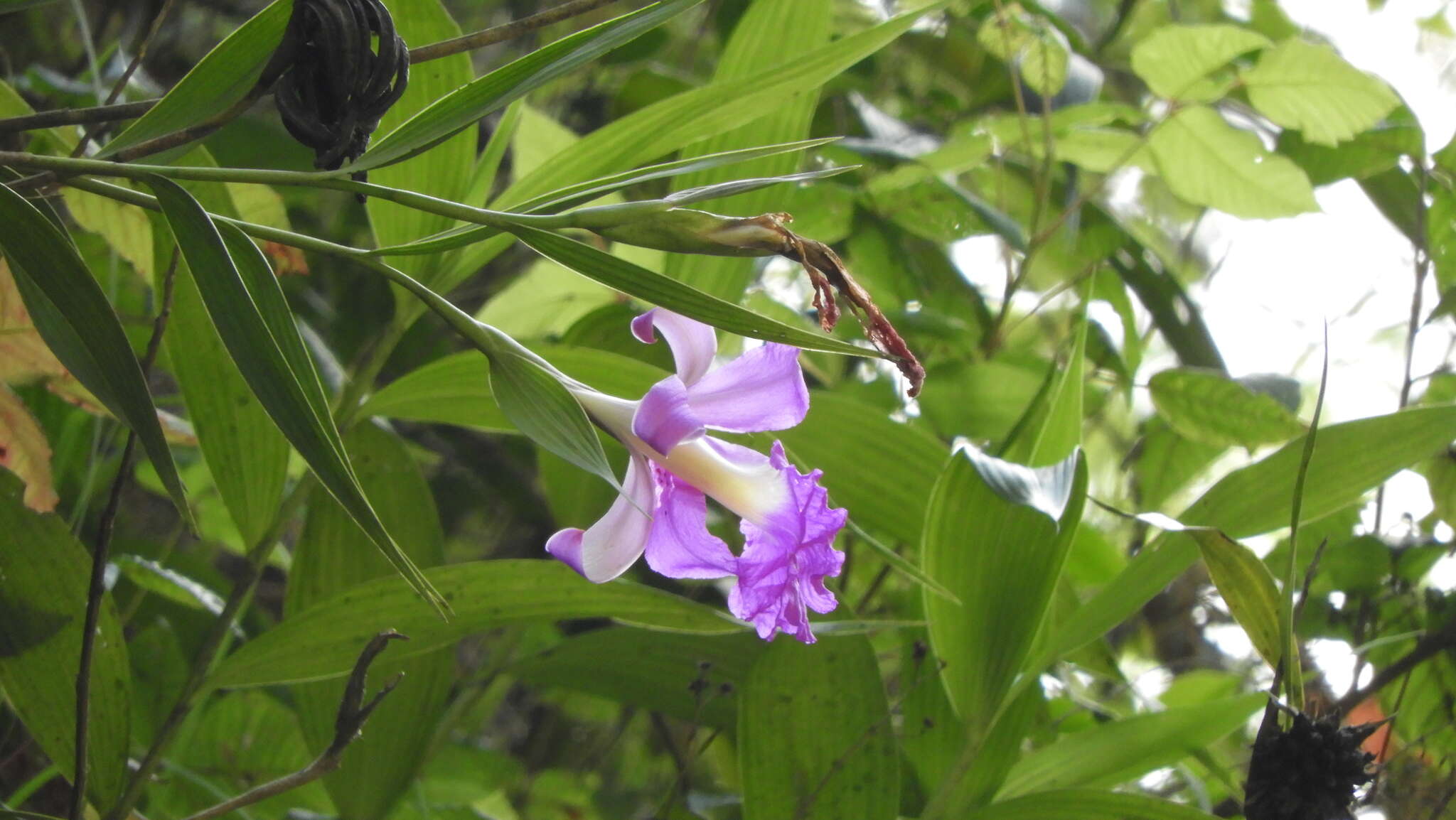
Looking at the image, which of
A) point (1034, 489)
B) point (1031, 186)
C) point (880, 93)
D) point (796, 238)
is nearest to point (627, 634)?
point (1034, 489)

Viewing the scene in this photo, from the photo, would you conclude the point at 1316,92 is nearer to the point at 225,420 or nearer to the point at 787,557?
the point at 787,557

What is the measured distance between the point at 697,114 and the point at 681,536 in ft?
0.81

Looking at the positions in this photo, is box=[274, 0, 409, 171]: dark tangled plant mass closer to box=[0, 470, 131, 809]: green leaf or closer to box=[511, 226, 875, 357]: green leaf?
box=[511, 226, 875, 357]: green leaf

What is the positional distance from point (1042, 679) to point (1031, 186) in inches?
20.4

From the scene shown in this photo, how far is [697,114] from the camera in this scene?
564 mm

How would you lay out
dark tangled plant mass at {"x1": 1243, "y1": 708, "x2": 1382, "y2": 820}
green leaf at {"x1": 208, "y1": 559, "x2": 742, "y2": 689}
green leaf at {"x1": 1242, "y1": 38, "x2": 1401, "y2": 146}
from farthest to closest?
green leaf at {"x1": 1242, "y1": 38, "x2": 1401, "y2": 146} → green leaf at {"x1": 208, "y1": 559, "x2": 742, "y2": 689} → dark tangled plant mass at {"x1": 1243, "y1": 708, "x2": 1382, "y2": 820}

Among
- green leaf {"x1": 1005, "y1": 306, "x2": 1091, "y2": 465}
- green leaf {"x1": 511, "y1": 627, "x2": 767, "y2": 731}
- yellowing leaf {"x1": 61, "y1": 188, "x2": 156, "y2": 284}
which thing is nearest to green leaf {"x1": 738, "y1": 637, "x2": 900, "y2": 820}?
green leaf {"x1": 511, "y1": 627, "x2": 767, "y2": 731}

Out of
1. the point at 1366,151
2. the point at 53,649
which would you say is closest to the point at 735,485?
A: the point at 53,649

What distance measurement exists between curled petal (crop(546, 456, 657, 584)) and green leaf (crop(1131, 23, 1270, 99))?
63cm

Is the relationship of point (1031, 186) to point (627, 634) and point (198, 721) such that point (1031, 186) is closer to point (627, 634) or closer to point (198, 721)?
point (627, 634)

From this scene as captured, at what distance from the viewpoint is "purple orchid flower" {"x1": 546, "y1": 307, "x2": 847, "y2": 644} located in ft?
1.35

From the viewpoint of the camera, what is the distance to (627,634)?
2.27ft

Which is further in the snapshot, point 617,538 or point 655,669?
point 655,669

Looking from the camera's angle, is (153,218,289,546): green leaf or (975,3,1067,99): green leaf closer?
(153,218,289,546): green leaf
